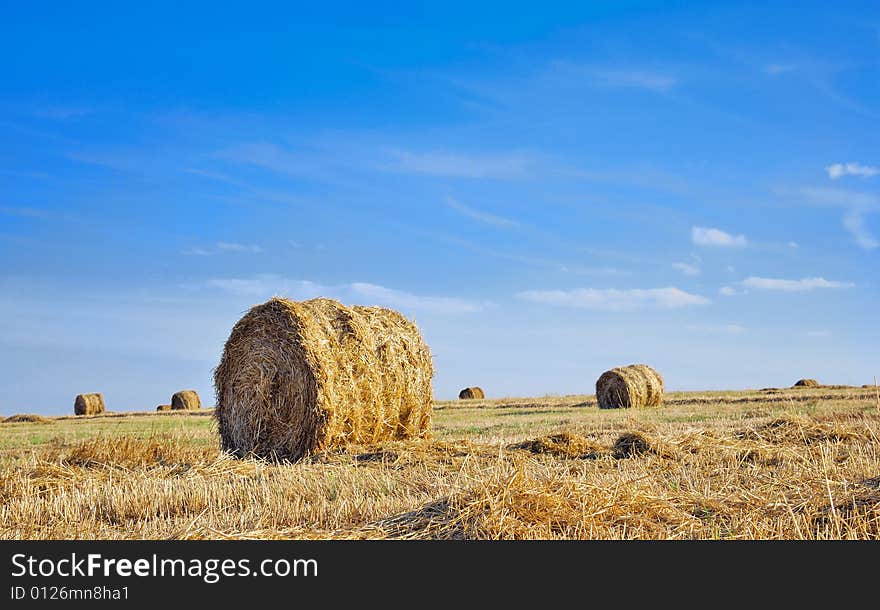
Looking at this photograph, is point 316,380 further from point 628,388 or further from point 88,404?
point 88,404

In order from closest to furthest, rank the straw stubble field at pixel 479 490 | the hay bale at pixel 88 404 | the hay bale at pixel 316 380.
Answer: the straw stubble field at pixel 479 490
the hay bale at pixel 316 380
the hay bale at pixel 88 404

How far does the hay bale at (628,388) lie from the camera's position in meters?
26.6

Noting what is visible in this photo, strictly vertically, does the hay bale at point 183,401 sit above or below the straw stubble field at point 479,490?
above

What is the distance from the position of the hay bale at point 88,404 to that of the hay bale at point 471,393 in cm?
1727

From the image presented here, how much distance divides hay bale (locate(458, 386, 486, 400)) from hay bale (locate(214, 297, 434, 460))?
27.5 metres

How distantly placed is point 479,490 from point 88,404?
35416 mm

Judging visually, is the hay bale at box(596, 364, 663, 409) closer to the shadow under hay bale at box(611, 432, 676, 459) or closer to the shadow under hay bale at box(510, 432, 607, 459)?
the shadow under hay bale at box(510, 432, 607, 459)

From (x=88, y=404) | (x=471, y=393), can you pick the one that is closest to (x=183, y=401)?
(x=88, y=404)

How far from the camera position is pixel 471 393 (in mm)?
41094

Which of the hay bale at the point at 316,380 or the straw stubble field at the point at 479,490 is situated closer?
the straw stubble field at the point at 479,490

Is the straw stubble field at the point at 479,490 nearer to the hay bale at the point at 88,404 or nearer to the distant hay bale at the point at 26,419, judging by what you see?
the distant hay bale at the point at 26,419

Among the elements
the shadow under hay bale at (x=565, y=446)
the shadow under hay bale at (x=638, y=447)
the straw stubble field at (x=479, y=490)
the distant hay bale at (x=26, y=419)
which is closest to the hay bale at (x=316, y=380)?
the straw stubble field at (x=479, y=490)

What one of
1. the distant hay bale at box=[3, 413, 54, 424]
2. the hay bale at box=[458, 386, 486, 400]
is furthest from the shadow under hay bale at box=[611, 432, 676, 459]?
the hay bale at box=[458, 386, 486, 400]

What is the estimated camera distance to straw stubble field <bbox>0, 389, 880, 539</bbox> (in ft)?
16.8
